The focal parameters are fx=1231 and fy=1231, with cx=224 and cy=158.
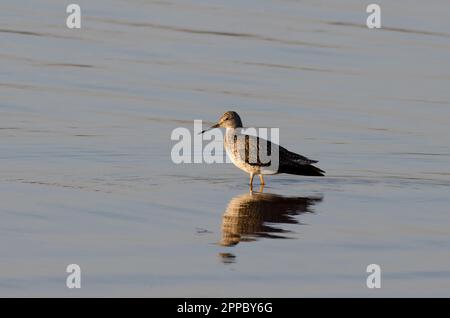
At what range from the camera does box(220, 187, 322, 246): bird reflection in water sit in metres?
13.3

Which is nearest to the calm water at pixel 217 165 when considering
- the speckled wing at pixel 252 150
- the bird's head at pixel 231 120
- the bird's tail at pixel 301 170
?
the bird's tail at pixel 301 170

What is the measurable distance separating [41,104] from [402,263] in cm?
985

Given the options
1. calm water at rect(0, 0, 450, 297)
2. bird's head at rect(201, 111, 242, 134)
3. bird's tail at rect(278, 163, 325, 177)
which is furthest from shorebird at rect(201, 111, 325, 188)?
bird's head at rect(201, 111, 242, 134)

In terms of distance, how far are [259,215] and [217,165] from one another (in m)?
3.17

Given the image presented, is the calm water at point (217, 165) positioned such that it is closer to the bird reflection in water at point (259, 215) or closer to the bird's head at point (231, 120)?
the bird reflection in water at point (259, 215)

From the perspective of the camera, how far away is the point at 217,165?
57.7 ft

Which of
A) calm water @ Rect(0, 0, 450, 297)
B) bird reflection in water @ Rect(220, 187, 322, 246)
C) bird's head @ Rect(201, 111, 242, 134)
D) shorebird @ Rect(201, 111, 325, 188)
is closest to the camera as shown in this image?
calm water @ Rect(0, 0, 450, 297)

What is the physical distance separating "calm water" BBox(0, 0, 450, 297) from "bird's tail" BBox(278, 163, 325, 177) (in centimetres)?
21

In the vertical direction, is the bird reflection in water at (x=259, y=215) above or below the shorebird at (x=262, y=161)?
below

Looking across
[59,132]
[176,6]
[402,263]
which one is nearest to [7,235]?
[402,263]

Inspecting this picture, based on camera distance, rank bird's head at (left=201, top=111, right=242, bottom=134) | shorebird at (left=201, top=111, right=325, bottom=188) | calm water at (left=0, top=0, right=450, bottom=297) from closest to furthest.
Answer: calm water at (left=0, top=0, right=450, bottom=297)
shorebird at (left=201, top=111, right=325, bottom=188)
bird's head at (left=201, top=111, right=242, bottom=134)

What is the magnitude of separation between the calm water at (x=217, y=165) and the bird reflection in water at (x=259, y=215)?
0.15 ft

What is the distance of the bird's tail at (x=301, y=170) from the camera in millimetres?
16172

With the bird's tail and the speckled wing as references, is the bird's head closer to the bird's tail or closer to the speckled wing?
the speckled wing
